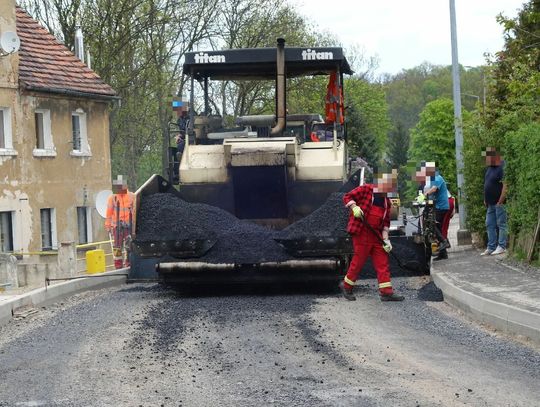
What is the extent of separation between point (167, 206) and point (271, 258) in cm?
175

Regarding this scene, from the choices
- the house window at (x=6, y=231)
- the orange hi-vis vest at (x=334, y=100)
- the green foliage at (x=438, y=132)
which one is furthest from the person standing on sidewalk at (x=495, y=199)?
the green foliage at (x=438, y=132)

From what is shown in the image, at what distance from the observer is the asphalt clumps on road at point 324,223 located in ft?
45.4

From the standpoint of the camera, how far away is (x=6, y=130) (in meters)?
28.9

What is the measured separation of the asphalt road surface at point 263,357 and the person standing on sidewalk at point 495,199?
166 inches

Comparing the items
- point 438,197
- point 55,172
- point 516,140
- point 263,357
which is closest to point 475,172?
point 438,197

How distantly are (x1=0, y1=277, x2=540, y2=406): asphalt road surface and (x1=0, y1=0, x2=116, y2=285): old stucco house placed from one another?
1510cm

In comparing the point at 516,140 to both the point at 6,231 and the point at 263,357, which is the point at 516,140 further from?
the point at 6,231

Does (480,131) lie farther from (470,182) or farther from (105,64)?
(105,64)

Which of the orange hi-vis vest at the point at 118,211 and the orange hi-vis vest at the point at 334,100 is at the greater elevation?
the orange hi-vis vest at the point at 334,100

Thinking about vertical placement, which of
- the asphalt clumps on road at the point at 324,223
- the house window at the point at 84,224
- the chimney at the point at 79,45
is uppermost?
the chimney at the point at 79,45

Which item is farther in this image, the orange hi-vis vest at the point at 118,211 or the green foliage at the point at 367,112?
the green foliage at the point at 367,112

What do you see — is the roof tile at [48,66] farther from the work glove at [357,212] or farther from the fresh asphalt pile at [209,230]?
the work glove at [357,212]

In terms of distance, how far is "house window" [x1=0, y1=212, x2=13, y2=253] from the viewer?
2866 cm

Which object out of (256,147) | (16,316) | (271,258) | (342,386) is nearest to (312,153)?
(256,147)
